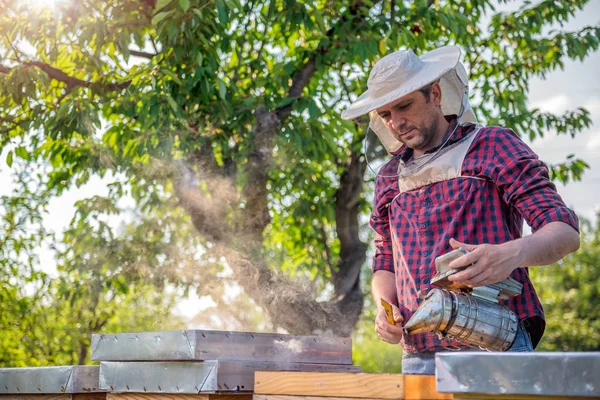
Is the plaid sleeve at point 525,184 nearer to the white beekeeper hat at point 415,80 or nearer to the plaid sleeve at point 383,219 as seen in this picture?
the white beekeeper hat at point 415,80

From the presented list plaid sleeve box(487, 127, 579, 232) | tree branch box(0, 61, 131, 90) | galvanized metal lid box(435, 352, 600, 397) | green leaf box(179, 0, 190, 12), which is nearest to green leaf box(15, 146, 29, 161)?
tree branch box(0, 61, 131, 90)

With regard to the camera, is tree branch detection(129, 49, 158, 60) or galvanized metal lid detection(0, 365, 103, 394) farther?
tree branch detection(129, 49, 158, 60)

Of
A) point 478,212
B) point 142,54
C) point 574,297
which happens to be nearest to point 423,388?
point 478,212

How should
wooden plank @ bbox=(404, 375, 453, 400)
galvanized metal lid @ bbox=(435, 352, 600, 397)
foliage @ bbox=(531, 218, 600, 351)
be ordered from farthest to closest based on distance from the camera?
1. foliage @ bbox=(531, 218, 600, 351)
2. wooden plank @ bbox=(404, 375, 453, 400)
3. galvanized metal lid @ bbox=(435, 352, 600, 397)

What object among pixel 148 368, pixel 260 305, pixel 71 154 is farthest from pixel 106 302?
pixel 148 368

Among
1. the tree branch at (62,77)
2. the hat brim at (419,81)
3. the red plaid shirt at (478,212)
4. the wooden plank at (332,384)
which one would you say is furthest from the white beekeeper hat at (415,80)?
the tree branch at (62,77)

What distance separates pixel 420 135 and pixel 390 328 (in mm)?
570

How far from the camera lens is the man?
6.16 ft

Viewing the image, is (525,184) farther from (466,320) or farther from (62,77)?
(62,77)

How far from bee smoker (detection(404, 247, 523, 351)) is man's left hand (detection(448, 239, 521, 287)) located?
3 cm

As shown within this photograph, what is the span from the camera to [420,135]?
222cm

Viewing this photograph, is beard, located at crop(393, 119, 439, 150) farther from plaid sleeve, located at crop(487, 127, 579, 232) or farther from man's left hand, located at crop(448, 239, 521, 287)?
man's left hand, located at crop(448, 239, 521, 287)

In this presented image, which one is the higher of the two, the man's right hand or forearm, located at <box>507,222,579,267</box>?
forearm, located at <box>507,222,579,267</box>

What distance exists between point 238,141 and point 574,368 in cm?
380
